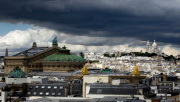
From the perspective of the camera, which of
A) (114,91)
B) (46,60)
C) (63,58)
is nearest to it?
(114,91)

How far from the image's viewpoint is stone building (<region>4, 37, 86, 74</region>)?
510 ft

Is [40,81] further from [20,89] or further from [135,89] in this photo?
[135,89]

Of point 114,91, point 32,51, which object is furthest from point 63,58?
point 114,91

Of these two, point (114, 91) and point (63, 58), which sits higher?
point (63, 58)

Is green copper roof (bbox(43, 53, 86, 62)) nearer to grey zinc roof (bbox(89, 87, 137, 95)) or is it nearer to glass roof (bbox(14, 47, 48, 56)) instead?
glass roof (bbox(14, 47, 48, 56))

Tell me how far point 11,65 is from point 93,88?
315 feet

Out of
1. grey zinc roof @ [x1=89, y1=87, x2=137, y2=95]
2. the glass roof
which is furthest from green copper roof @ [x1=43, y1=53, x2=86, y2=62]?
grey zinc roof @ [x1=89, y1=87, x2=137, y2=95]

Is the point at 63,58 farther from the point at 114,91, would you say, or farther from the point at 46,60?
the point at 114,91

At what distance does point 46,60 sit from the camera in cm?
15650

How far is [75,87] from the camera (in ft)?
282

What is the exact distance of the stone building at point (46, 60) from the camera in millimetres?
155500

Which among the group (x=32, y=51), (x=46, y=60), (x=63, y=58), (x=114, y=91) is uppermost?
(x=32, y=51)

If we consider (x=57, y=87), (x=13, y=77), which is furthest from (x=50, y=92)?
(x=13, y=77)

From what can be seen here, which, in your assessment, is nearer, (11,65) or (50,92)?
(50,92)
